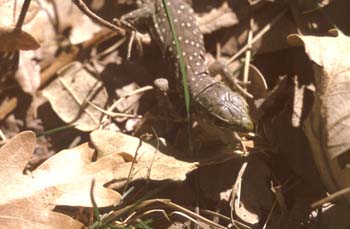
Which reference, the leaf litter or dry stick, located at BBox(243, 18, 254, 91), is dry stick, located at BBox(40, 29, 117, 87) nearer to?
the leaf litter

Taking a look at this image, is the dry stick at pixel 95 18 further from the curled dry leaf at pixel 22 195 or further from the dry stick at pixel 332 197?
the dry stick at pixel 332 197

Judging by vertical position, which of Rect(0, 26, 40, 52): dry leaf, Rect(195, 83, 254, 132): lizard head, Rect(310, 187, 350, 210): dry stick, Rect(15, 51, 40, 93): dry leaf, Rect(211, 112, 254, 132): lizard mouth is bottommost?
Rect(310, 187, 350, 210): dry stick

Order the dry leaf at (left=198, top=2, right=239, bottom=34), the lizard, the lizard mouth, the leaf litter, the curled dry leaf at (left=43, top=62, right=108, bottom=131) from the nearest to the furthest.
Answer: the leaf litter
the lizard mouth
the lizard
the curled dry leaf at (left=43, top=62, right=108, bottom=131)
the dry leaf at (left=198, top=2, right=239, bottom=34)

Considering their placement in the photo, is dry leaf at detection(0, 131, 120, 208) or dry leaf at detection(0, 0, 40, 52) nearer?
dry leaf at detection(0, 131, 120, 208)

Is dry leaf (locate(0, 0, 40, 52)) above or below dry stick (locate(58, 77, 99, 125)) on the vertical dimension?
above

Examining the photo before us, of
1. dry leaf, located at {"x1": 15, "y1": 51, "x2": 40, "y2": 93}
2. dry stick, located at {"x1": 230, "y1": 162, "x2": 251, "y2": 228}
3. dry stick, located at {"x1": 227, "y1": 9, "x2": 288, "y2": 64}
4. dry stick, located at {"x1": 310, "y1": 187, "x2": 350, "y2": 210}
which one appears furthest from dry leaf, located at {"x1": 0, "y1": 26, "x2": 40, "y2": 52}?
dry stick, located at {"x1": 310, "y1": 187, "x2": 350, "y2": 210}

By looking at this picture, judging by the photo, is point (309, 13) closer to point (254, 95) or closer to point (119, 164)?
point (254, 95)
